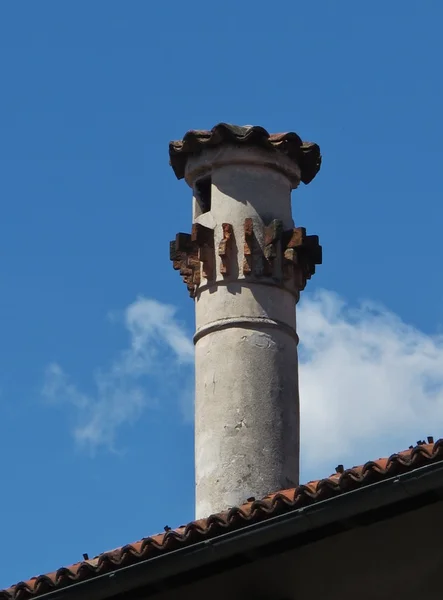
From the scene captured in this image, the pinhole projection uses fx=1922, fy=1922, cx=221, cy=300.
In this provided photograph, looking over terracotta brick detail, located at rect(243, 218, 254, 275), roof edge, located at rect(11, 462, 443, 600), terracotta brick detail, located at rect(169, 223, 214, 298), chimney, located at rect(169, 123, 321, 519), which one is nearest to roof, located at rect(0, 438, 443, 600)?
roof edge, located at rect(11, 462, 443, 600)

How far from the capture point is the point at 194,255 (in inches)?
746

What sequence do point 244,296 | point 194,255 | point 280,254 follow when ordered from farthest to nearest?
1. point 194,255
2. point 280,254
3. point 244,296

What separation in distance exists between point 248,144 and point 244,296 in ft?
5.28

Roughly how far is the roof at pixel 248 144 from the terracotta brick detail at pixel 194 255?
890 mm

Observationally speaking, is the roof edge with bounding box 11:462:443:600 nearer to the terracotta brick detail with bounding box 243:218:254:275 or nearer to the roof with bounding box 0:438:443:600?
the roof with bounding box 0:438:443:600

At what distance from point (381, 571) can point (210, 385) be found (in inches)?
221

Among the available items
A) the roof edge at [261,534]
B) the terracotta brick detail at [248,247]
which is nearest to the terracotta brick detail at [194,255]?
the terracotta brick detail at [248,247]

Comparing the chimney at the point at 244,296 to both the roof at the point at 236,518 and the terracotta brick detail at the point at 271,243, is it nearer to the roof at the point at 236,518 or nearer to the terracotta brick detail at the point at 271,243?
the terracotta brick detail at the point at 271,243

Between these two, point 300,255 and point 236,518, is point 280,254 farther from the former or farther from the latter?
point 236,518

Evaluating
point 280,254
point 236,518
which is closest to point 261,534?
point 236,518

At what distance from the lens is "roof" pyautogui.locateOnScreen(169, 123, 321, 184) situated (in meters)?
18.9

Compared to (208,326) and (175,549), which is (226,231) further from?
(175,549)

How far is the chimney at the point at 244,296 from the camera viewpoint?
1752 centimetres

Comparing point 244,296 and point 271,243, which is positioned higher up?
point 271,243
